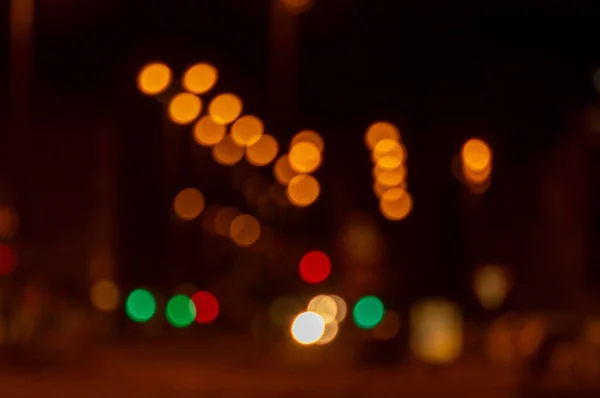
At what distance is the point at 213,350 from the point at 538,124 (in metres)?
10.8

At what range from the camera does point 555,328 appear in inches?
821

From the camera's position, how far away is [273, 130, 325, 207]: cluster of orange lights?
1539 inches

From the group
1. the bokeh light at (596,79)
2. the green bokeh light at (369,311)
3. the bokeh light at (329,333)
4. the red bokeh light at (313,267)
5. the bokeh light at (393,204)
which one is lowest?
the bokeh light at (329,333)

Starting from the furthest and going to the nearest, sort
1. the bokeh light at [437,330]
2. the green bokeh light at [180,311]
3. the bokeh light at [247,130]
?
the green bokeh light at [180,311], the bokeh light at [247,130], the bokeh light at [437,330]

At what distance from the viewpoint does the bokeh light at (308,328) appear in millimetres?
33656

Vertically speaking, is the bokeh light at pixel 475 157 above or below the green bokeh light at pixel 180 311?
above

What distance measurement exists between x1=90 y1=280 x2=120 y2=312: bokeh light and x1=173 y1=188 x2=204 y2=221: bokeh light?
530 inches

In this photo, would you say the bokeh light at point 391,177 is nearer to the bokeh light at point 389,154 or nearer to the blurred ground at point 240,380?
the bokeh light at point 389,154

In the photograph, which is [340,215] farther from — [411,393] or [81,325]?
[411,393]

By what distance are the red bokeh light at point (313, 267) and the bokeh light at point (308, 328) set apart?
12263 mm

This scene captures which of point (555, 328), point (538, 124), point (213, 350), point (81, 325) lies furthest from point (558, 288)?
point (555, 328)

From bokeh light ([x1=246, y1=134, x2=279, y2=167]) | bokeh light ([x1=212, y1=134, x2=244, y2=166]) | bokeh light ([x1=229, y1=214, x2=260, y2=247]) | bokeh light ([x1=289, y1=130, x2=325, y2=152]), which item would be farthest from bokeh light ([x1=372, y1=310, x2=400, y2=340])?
bokeh light ([x1=229, y1=214, x2=260, y2=247])

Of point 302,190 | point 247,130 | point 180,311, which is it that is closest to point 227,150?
point 247,130

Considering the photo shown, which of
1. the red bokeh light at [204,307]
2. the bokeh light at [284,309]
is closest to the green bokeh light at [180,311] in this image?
the red bokeh light at [204,307]
